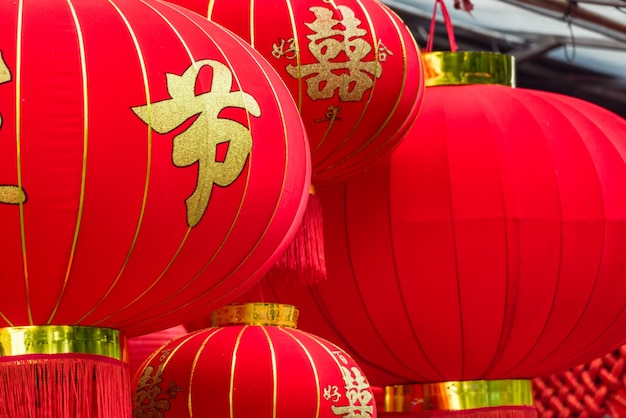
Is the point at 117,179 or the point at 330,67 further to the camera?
the point at 330,67

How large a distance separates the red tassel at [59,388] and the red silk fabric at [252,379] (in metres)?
0.25

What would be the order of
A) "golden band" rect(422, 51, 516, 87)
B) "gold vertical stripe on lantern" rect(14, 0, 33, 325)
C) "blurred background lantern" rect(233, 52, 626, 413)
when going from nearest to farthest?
"gold vertical stripe on lantern" rect(14, 0, 33, 325), "blurred background lantern" rect(233, 52, 626, 413), "golden band" rect(422, 51, 516, 87)

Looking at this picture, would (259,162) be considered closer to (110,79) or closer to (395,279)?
(110,79)

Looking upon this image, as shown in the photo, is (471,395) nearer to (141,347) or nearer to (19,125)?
(141,347)

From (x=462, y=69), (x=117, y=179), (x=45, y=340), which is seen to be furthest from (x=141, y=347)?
→ (x=117, y=179)

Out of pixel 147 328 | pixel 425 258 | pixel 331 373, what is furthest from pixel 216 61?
pixel 425 258

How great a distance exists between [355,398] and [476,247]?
0.35 metres

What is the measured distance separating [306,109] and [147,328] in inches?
14.3

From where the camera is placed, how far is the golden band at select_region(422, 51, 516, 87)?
208cm

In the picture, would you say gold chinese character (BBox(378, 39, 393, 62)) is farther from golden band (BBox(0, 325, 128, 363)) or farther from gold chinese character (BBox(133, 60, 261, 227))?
golden band (BBox(0, 325, 128, 363))

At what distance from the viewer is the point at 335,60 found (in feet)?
5.27

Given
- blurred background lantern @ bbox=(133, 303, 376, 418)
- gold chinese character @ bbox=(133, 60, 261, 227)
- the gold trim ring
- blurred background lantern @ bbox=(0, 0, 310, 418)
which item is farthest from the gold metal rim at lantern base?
gold chinese character @ bbox=(133, 60, 261, 227)

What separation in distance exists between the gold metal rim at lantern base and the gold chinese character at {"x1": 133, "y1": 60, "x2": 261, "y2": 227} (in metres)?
0.82

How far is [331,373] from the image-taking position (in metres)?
1.58
